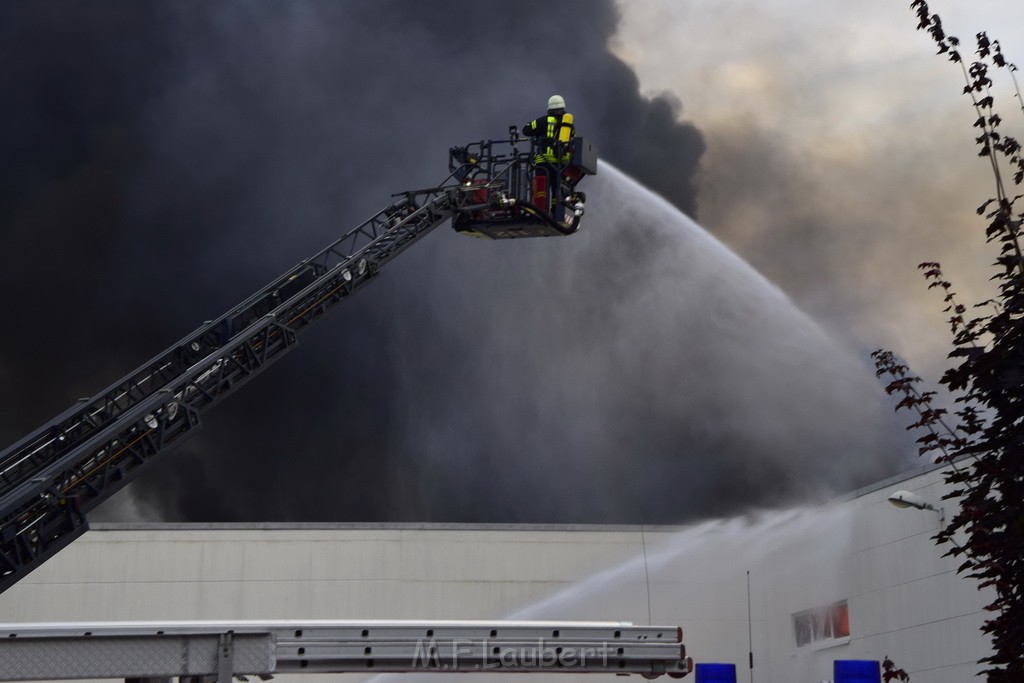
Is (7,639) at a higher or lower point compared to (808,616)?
lower

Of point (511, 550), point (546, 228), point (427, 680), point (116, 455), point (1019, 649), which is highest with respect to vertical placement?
point (546, 228)

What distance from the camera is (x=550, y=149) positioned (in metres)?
19.6

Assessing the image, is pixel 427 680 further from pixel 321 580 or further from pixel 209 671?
pixel 209 671

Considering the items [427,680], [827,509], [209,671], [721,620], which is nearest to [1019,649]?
[209,671]

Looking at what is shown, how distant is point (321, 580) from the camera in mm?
29781

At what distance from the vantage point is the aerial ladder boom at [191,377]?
597 inches

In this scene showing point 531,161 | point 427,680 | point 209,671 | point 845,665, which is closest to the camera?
point 209,671

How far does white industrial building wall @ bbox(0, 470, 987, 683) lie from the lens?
29094 mm

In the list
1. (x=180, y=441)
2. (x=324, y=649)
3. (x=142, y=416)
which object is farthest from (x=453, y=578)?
(x=324, y=649)

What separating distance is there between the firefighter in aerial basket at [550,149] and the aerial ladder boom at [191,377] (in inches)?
5.1

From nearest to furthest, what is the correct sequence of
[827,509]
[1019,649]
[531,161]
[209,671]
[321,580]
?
[1019,649] → [209,671] → [531,161] → [827,509] → [321,580]

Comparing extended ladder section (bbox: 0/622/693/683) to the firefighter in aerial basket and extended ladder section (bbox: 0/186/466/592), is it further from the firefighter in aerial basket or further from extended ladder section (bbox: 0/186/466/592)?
the firefighter in aerial basket

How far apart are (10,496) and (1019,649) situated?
1130 centimetres

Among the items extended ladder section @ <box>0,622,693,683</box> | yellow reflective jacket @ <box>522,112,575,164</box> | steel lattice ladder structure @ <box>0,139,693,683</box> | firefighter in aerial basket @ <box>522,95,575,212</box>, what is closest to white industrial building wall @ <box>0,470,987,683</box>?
firefighter in aerial basket @ <box>522,95,575,212</box>
